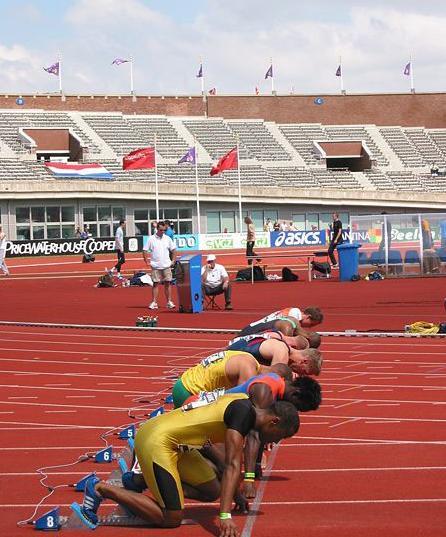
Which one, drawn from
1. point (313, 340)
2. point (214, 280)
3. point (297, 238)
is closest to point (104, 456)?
point (313, 340)

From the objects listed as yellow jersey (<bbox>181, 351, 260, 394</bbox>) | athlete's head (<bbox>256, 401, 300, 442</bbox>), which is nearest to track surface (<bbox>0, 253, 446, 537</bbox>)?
athlete's head (<bbox>256, 401, 300, 442</bbox>)

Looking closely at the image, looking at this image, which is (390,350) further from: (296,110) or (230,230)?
(296,110)

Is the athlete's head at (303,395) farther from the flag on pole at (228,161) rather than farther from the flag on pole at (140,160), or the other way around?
the flag on pole at (228,161)

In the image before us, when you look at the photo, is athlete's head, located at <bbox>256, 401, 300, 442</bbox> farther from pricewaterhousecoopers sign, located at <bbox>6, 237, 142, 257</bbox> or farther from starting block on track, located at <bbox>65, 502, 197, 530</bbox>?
pricewaterhousecoopers sign, located at <bbox>6, 237, 142, 257</bbox>

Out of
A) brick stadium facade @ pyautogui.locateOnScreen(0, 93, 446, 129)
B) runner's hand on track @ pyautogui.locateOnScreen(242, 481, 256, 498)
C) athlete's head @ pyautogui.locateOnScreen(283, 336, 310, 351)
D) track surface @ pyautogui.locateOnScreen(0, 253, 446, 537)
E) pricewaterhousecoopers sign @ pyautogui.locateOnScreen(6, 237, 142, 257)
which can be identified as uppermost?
brick stadium facade @ pyautogui.locateOnScreen(0, 93, 446, 129)

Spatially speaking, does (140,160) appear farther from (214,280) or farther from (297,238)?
(214,280)

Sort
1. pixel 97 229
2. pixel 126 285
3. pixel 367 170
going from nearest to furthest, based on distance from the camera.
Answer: pixel 126 285 → pixel 97 229 → pixel 367 170

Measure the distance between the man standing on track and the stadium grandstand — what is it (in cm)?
5575

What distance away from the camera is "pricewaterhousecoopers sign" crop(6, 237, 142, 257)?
57.7 meters

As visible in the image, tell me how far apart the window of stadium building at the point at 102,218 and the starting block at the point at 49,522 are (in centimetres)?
6004

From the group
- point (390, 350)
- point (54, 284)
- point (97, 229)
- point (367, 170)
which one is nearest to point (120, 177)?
point (97, 229)

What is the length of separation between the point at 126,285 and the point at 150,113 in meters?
45.0

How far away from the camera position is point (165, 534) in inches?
305

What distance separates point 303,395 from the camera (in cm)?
848
